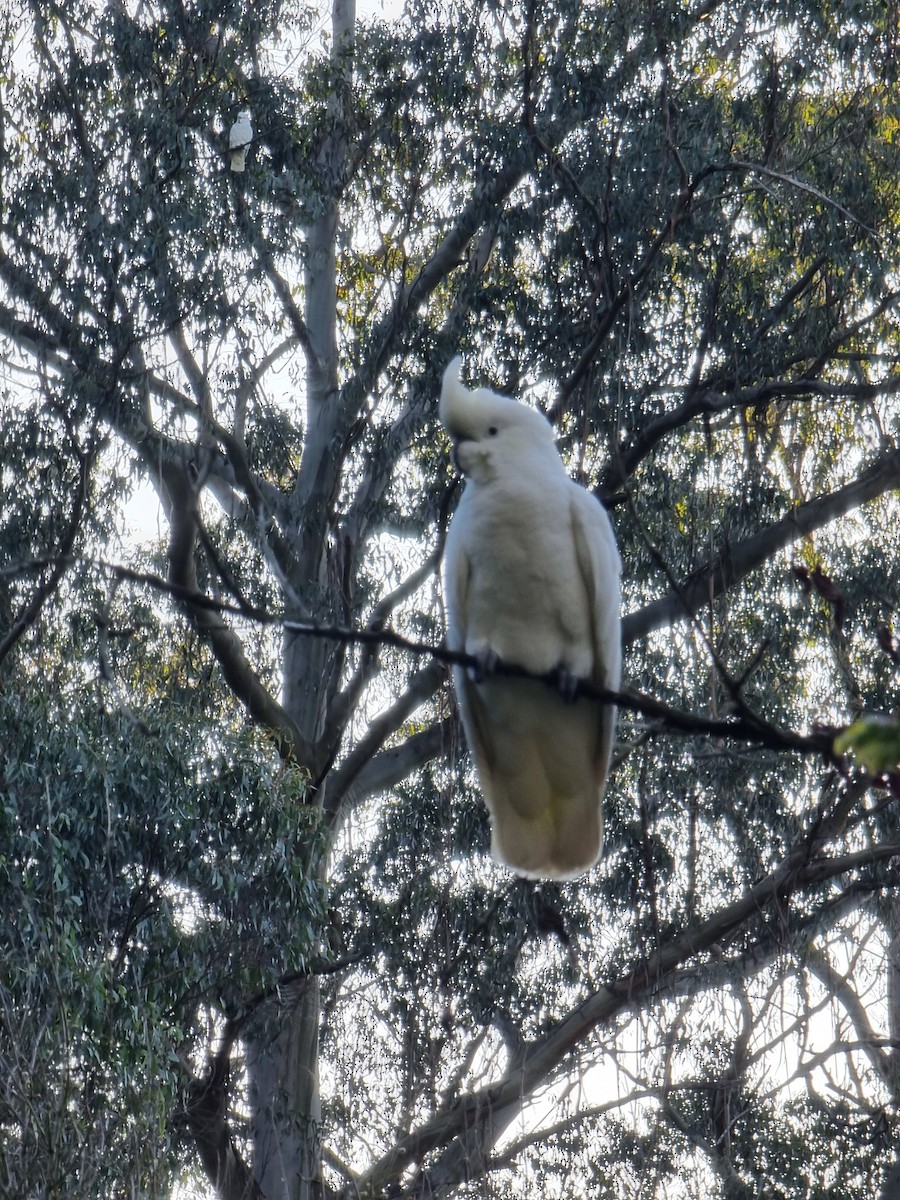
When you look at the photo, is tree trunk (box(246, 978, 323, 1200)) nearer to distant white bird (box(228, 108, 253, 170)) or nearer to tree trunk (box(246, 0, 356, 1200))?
tree trunk (box(246, 0, 356, 1200))

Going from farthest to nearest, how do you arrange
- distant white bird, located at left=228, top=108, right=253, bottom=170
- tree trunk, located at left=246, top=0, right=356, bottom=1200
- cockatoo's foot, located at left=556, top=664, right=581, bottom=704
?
tree trunk, located at left=246, top=0, right=356, bottom=1200 → distant white bird, located at left=228, top=108, right=253, bottom=170 → cockatoo's foot, located at left=556, top=664, right=581, bottom=704

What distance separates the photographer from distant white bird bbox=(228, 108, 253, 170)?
701 centimetres

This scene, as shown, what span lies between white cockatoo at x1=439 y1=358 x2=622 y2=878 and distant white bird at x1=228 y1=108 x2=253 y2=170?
4.59m

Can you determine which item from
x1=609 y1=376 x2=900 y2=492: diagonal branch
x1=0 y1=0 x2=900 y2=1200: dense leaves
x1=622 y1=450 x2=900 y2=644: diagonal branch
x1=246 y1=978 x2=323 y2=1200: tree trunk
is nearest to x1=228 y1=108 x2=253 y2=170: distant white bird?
x1=0 y1=0 x2=900 y2=1200: dense leaves

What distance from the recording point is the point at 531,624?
2.86 meters

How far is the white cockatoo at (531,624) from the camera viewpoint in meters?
2.79

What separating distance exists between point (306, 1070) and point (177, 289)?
3.99 metres

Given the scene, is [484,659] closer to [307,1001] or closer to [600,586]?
[600,586]

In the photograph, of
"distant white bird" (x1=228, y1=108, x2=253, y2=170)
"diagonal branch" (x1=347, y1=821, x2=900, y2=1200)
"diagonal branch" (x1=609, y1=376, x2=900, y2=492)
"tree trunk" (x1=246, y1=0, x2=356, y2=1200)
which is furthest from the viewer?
A: "tree trunk" (x1=246, y1=0, x2=356, y2=1200)

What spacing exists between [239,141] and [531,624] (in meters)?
4.90

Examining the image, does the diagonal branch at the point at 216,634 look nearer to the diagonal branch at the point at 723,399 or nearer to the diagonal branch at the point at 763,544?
the diagonal branch at the point at 763,544

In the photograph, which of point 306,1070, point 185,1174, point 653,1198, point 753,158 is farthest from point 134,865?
point 753,158

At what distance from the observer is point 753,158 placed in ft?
23.2

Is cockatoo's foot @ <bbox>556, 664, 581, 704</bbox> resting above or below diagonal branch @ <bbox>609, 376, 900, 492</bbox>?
below
